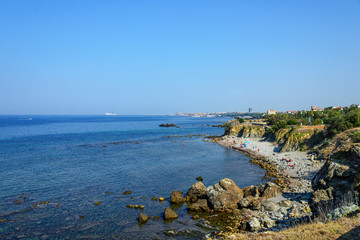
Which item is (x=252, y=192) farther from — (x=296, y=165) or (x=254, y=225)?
(x=296, y=165)

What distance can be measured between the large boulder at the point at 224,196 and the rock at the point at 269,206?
2.81 m

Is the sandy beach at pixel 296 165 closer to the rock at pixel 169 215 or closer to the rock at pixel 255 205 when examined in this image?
the rock at pixel 255 205

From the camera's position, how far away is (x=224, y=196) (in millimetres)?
24141

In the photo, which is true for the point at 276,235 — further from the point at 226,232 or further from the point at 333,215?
the point at 226,232

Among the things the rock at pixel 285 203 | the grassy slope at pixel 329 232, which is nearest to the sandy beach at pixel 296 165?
the rock at pixel 285 203

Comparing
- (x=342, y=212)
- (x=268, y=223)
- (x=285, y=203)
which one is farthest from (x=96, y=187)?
(x=342, y=212)

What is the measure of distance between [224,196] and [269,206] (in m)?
4.39

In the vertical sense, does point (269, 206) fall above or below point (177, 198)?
above

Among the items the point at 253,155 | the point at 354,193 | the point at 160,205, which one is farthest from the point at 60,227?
the point at 253,155

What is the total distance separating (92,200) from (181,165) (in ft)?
67.5

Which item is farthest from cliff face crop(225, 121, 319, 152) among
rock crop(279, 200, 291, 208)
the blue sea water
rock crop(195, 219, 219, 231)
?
rock crop(195, 219, 219, 231)

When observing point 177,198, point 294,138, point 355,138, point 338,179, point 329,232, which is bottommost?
point 177,198

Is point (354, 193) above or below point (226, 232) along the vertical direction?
above

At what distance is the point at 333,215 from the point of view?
14391 mm
